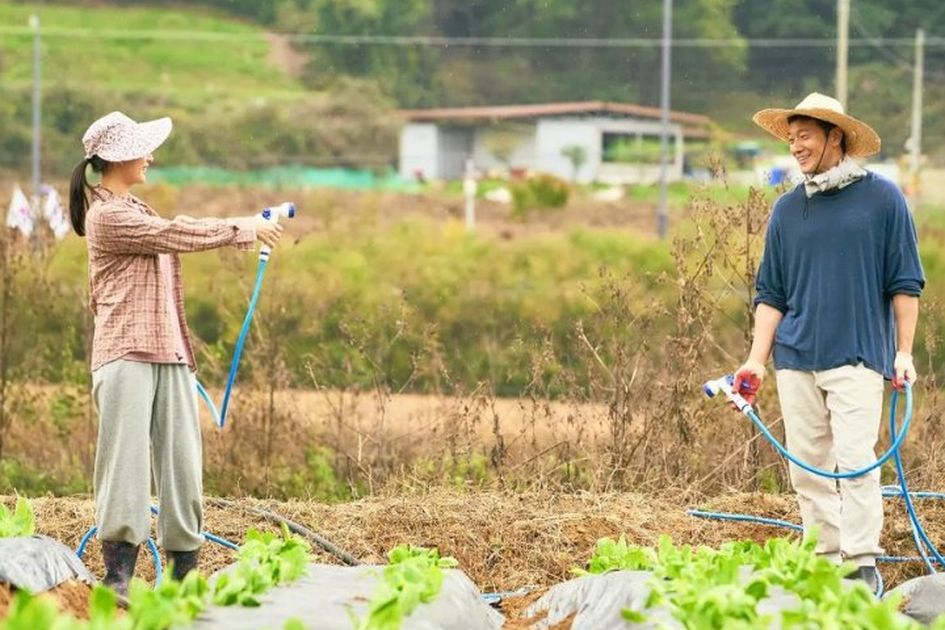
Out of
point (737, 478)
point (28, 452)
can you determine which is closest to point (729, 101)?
point (28, 452)

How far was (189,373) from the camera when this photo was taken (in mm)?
5578

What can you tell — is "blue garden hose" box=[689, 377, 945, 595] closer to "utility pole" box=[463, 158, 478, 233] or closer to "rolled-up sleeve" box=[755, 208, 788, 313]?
"rolled-up sleeve" box=[755, 208, 788, 313]

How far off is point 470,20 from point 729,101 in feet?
17.3

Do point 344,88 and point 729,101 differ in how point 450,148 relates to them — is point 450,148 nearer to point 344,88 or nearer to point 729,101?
point 344,88

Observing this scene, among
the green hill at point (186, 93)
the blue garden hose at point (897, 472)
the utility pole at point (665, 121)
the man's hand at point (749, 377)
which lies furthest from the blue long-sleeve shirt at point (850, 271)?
the green hill at point (186, 93)

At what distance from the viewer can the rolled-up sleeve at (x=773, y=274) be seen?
577 cm

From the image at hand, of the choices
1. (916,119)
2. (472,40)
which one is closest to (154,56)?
(472,40)

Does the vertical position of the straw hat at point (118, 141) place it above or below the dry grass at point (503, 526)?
above

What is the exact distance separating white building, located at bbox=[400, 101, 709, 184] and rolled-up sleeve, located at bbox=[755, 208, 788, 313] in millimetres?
16098

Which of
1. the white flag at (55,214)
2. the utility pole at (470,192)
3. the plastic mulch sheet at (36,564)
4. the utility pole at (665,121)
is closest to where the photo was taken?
the plastic mulch sheet at (36,564)

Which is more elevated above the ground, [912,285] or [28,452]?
[912,285]

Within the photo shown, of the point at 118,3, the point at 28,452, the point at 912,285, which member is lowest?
the point at 28,452

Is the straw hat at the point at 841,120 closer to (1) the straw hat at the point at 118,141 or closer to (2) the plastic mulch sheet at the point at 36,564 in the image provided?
(1) the straw hat at the point at 118,141

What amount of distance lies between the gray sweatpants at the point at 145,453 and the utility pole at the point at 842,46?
1484 centimetres
